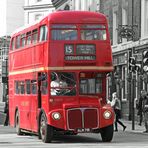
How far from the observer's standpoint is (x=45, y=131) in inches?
860

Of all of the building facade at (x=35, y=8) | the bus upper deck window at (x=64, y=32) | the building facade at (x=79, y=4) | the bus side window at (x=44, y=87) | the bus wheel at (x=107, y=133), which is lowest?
the bus wheel at (x=107, y=133)

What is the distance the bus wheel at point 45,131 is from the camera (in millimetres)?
21689

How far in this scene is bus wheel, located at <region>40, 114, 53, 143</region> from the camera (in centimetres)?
2169

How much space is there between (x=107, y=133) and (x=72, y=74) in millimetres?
2443

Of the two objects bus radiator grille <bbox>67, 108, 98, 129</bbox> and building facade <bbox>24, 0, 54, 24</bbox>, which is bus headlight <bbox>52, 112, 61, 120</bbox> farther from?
building facade <bbox>24, 0, 54, 24</bbox>

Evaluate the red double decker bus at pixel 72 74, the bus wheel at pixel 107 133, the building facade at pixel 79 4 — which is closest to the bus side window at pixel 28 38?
the red double decker bus at pixel 72 74

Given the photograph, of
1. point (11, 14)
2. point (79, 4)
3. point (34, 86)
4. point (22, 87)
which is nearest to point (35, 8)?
point (11, 14)

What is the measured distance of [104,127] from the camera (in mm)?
22047

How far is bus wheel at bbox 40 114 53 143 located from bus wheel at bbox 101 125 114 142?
1.93 metres

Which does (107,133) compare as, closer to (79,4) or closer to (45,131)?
(45,131)

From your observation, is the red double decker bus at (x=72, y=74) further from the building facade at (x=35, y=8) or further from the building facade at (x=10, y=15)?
the building facade at (x=10, y=15)

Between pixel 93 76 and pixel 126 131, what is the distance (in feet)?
28.6

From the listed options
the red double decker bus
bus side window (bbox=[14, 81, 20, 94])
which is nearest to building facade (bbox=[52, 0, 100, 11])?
bus side window (bbox=[14, 81, 20, 94])

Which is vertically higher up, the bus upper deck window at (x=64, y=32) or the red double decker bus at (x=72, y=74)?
the bus upper deck window at (x=64, y=32)
